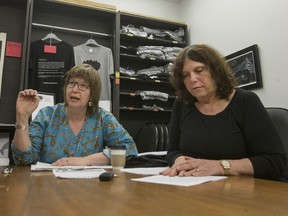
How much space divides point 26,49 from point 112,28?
1159 millimetres

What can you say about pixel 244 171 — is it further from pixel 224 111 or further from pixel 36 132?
pixel 36 132

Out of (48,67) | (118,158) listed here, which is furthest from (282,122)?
(48,67)

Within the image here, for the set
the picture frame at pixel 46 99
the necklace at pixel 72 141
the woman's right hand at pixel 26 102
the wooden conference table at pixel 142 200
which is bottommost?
the wooden conference table at pixel 142 200

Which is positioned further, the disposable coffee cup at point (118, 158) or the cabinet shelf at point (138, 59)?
the cabinet shelf at point (138, 59)

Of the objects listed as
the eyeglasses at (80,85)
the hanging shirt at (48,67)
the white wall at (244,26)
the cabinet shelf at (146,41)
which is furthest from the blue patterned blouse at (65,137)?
the cabinet shelf at (146,41)

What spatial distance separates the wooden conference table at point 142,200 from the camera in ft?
1.27

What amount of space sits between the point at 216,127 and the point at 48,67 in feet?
7.46

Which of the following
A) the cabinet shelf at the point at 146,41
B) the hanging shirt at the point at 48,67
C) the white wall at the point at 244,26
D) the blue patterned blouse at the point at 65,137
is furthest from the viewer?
the cabinet shelf at the point at 146,41

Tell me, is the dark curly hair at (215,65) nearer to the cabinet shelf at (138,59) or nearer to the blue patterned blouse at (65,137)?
the blue patterned blouse at (65,137)

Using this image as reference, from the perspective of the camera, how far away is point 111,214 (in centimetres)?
37

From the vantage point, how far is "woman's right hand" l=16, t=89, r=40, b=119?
1.26 m

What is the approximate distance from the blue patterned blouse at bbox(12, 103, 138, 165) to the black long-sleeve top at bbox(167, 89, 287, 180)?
1.30ft

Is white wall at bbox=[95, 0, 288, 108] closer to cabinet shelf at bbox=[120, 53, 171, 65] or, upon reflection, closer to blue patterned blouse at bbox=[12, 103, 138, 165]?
cabinet shelf at bbox=[120, 53, 171, 65]

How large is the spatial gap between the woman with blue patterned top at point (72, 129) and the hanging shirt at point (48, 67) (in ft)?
4.52
